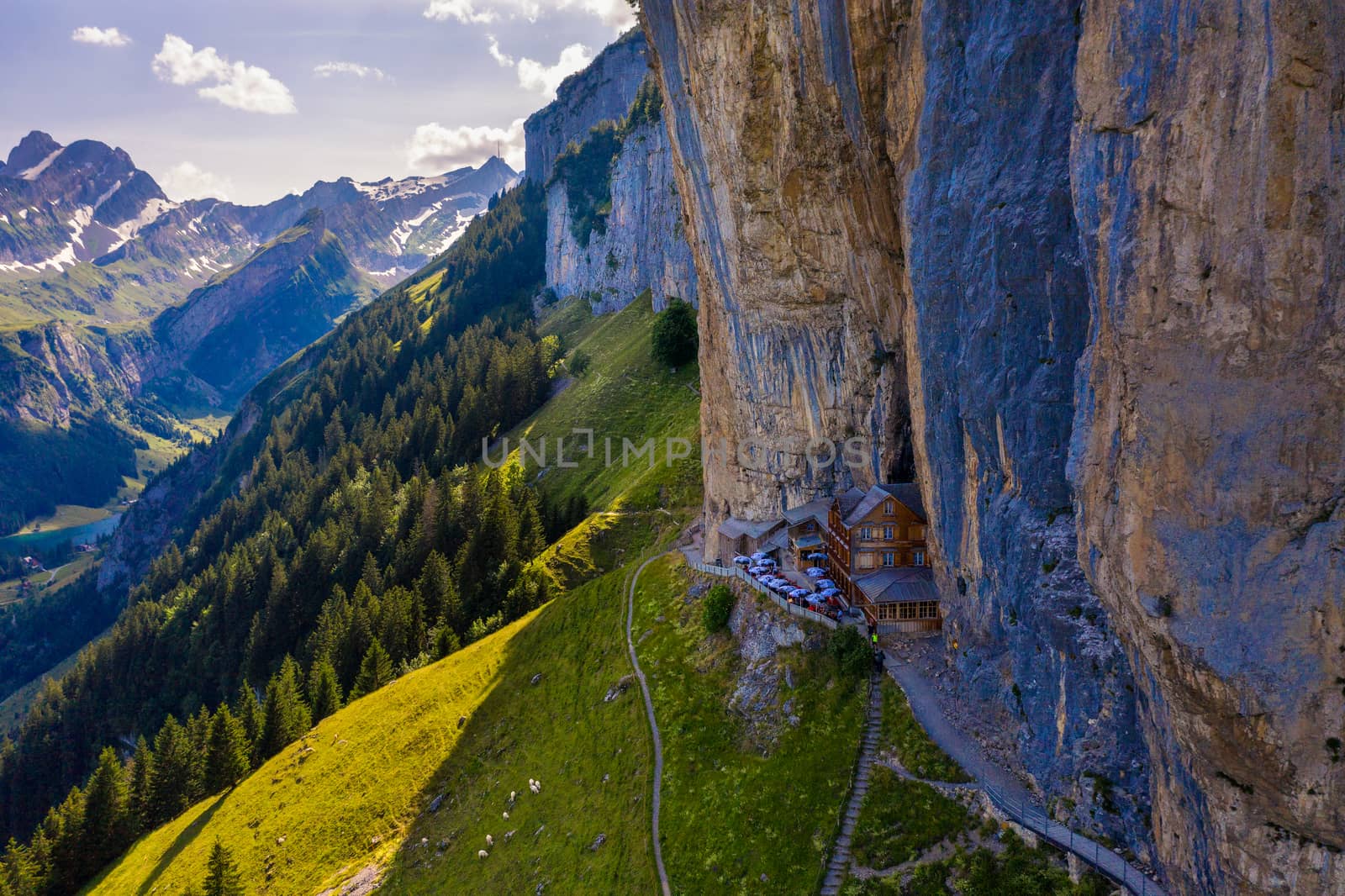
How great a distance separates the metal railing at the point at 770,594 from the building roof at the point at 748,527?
2.96 m

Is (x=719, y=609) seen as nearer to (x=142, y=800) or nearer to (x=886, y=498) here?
(x=886, y=498)

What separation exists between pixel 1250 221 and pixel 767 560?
37240mm

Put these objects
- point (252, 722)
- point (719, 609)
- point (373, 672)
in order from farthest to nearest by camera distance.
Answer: point (373, 672) < point (252, 722) < point (719, 609)

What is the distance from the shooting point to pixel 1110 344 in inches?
842

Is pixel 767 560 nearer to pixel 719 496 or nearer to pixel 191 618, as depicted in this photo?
pixel 719 496

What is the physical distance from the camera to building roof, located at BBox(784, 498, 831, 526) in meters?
50.8

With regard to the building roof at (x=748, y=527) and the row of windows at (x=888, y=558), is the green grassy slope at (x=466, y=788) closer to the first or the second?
the building roof at (x=748, y=527)

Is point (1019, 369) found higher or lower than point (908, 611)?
higher

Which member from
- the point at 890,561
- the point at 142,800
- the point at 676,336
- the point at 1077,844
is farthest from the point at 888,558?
the point at 676,336

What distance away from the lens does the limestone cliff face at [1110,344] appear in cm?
1750

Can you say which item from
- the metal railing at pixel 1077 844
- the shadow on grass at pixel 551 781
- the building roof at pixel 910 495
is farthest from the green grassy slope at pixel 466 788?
the building roof at pixel 910 495

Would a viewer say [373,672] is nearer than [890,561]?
No

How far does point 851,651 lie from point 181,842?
55.7 m

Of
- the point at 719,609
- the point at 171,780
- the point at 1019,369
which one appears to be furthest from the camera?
the point at 171,780
